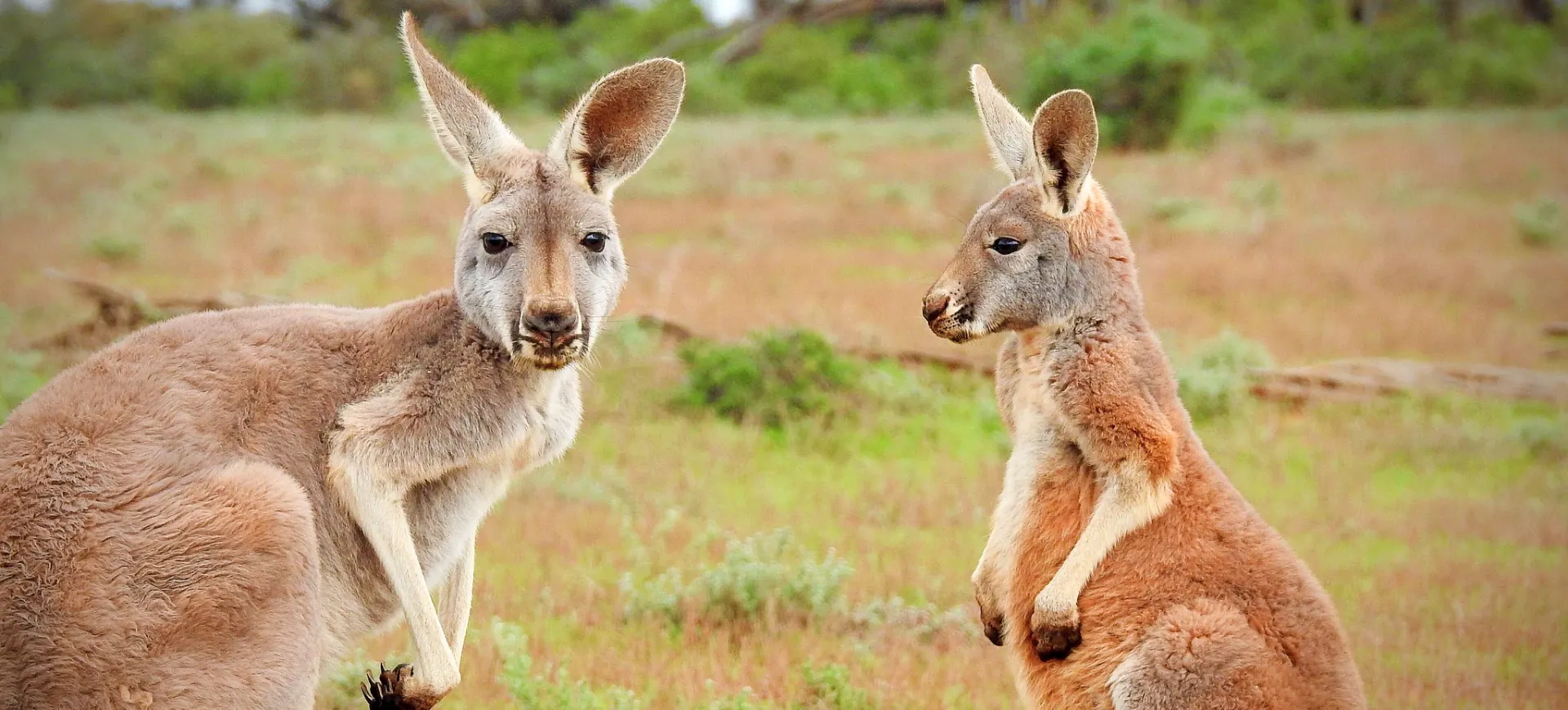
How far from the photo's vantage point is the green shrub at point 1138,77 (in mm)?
22078

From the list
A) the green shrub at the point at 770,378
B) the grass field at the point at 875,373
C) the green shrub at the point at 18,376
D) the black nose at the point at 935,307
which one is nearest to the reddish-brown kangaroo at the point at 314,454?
the black nose at the point at 935,307

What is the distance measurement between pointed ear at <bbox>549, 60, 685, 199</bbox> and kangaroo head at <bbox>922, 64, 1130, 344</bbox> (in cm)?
97

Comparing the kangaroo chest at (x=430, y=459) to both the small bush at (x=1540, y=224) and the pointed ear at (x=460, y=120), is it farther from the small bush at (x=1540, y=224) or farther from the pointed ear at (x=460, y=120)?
the small bush at (x=1540, y=224)

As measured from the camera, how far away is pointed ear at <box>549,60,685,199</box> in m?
4.08

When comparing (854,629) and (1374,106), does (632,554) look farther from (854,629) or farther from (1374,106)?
(1374,106)

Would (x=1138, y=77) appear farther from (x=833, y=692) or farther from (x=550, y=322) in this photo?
(x=550, y=322)

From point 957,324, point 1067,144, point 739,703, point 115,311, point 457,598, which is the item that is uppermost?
point 115,311

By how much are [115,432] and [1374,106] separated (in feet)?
108

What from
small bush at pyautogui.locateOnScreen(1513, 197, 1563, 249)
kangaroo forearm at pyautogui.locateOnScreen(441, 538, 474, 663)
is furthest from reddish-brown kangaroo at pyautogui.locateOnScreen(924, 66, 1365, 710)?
small bush at pyautogui.locateOnScreen(1513, 197, 1563, 249)

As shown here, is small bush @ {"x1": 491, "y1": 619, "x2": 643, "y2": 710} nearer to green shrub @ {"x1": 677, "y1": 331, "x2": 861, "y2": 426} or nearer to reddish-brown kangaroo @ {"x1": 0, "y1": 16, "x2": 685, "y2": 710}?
reddish-brown kangaroo @ {"x1": 0, "y1": 16, "x2": 685, "y2": 710}

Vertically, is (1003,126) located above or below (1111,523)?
above

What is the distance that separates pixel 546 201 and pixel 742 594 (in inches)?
104

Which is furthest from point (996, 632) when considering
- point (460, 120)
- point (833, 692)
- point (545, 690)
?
point (460, 120)

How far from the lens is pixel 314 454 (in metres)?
3.79
